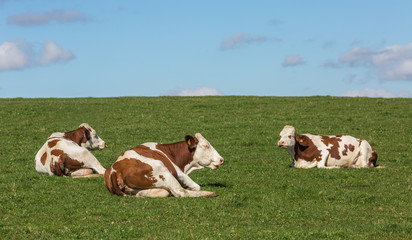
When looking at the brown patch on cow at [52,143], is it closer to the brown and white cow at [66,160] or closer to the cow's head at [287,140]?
the brown and white cow at [66,160]

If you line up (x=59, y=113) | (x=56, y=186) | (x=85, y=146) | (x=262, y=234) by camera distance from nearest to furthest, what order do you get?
(x=262, y=234) < (x=56, y=186) < (x=85, y=146) < (x=59, y=113)

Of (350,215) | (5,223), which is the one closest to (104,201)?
(5,223)

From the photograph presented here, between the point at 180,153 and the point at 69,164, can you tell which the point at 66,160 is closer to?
the point at 69,164

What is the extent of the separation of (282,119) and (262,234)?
29591 mm

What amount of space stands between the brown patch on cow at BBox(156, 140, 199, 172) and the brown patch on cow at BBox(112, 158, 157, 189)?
135 centimetres

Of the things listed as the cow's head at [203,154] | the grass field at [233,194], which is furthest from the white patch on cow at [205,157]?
the grass field at [233,194]

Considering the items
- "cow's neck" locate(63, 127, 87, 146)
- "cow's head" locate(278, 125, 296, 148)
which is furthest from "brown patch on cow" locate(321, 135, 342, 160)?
"cow's neck" locate(63, 127, 87, 146)

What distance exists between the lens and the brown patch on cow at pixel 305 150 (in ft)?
69.1

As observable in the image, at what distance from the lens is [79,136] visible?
19.7m

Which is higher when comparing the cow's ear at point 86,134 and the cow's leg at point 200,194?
the cow's ear at point 86,134

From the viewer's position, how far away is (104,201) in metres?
13.2

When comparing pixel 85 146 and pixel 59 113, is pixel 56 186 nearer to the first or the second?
pixel 85 146

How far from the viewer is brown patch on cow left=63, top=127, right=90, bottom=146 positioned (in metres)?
19.5

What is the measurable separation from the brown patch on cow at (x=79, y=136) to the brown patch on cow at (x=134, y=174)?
20.6 feet
